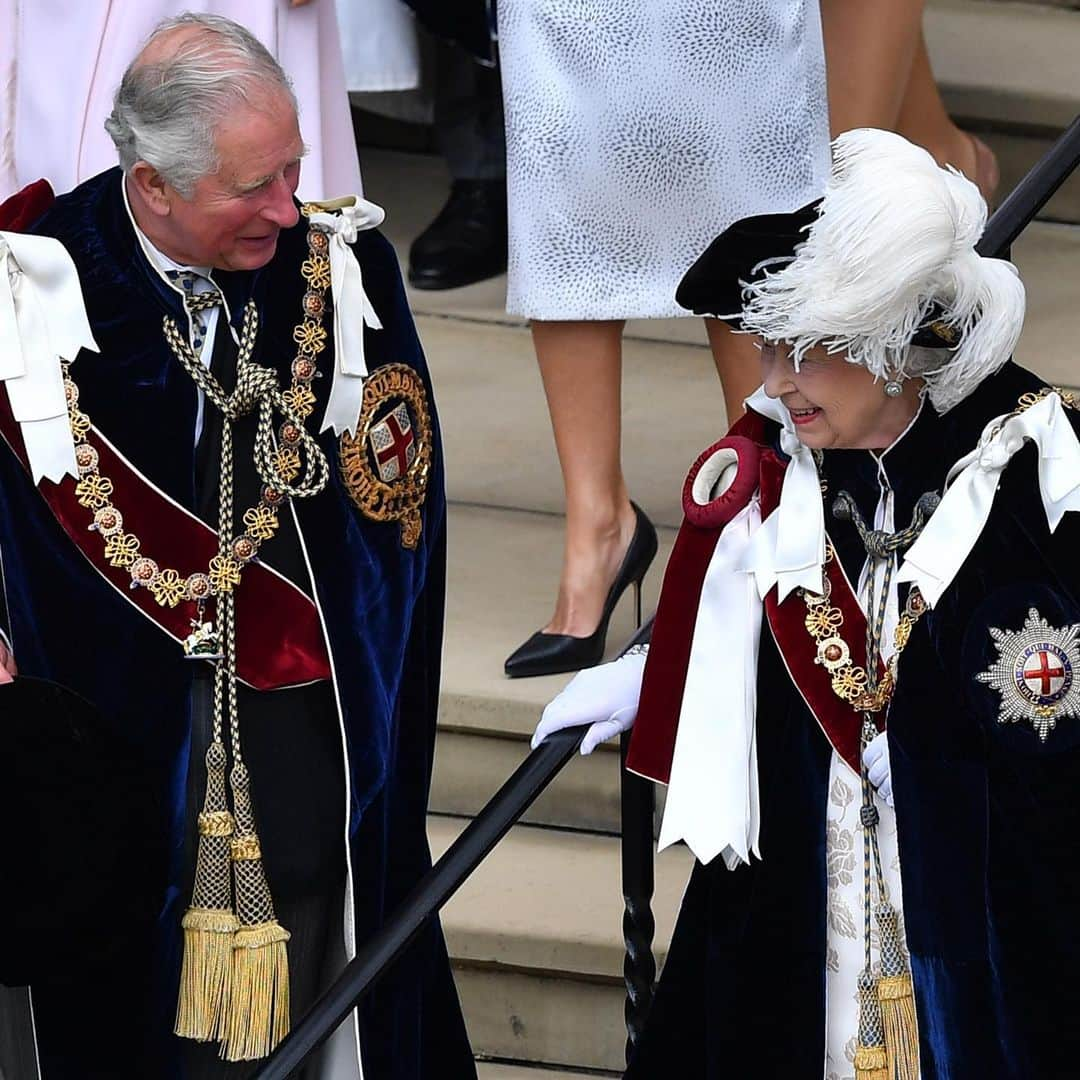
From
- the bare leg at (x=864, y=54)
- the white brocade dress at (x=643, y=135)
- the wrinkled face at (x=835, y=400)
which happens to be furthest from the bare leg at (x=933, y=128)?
the wrinkled face at (x=835, y=400)

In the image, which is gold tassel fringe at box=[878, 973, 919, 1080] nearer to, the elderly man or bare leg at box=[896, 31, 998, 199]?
the elderly man

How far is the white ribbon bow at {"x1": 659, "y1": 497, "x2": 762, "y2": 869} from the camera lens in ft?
8.82

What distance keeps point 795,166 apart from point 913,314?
1310 mm

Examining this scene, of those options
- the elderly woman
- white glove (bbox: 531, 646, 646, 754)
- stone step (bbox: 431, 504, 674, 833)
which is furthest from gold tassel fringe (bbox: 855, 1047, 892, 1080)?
stone step (bbox: 431, 504, 674, 833)

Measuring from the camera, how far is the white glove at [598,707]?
113 inches

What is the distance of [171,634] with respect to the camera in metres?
2.84

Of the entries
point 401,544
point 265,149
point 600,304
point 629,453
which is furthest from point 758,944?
point 629,453

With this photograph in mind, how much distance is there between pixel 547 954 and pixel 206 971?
957 mm

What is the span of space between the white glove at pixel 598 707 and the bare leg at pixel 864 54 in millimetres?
1693

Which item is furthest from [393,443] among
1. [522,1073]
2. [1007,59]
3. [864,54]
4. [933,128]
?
[1007,59]

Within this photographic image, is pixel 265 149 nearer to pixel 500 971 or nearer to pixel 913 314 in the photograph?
pixel 913 314

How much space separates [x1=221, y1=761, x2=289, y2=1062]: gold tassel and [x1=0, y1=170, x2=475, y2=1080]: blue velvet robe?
85 mm

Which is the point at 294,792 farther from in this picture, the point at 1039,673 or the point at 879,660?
the point at 1039,673

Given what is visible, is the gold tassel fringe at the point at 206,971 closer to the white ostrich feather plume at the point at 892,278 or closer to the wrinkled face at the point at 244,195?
the wrinkled face at the point at 244,195
